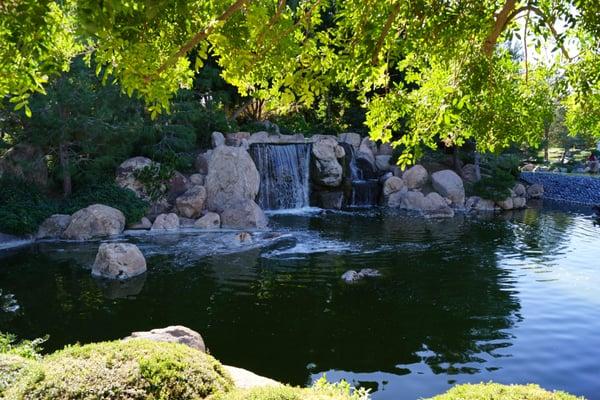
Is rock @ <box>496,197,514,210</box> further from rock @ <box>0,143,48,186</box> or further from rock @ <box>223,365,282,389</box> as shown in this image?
rock @ <box>223,365,282,389</box>

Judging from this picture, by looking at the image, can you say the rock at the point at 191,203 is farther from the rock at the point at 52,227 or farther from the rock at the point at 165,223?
the rock at the point at 52,227

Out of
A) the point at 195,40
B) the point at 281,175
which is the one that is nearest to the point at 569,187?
the point at 281,175

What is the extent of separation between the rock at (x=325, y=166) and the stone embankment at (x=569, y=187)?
13.9 m

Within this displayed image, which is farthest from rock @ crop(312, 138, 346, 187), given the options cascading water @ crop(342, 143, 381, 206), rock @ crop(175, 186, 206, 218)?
rock @ crop(175, 186, 206, 218)

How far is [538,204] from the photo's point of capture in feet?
93.2

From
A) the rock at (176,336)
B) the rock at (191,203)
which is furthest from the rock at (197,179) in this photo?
the rock at (176,336)

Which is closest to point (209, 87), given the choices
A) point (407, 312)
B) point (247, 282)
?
point (247, 282)

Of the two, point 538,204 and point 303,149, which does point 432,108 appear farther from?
point 538,204

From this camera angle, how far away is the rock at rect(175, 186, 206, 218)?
19812mm

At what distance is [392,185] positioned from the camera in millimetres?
26141

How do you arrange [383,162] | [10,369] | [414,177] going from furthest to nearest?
[383,162], [414,177], [10,369]

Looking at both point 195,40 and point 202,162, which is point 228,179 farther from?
point 195,40

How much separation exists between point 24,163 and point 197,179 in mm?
6475

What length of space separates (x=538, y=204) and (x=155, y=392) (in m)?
27.8
